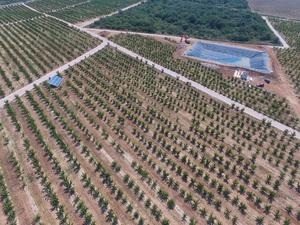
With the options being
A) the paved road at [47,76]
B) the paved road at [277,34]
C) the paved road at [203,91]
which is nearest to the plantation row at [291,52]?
the paved road at [277,34]

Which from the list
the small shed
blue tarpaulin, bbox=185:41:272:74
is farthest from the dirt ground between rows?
the small shed

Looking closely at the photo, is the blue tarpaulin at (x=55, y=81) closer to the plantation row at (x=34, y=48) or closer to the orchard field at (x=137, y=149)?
the orchard field at (x=137, y=149)

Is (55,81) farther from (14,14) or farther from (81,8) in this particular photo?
(81,8)

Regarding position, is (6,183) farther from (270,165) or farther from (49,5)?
(49,5)

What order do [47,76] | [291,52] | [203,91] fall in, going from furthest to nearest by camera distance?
[291,52]
[47,76]
[203,91]

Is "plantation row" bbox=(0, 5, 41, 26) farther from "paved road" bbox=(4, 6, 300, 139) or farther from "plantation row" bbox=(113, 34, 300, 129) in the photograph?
"paved road" bbox=(4, 6, 300, 139)

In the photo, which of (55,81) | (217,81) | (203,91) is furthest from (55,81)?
(217,81)
